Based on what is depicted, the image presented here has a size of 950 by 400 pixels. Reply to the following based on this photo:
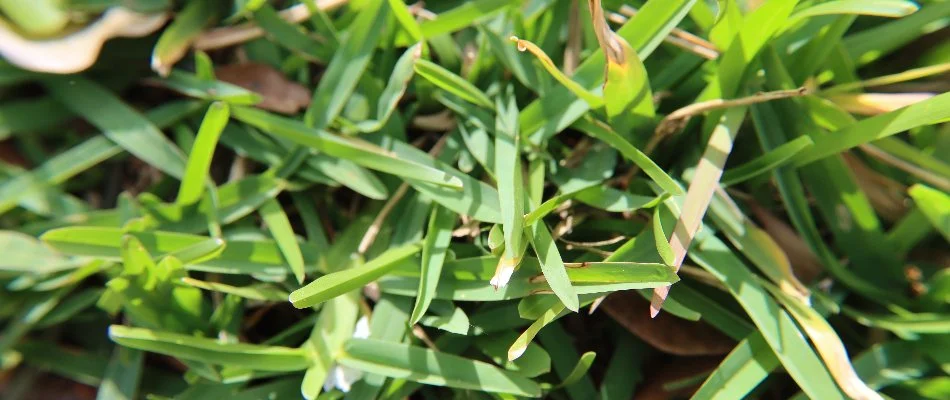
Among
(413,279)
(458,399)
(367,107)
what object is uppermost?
(367,107)

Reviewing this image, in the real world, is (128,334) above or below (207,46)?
below

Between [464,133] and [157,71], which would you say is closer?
[464,133]

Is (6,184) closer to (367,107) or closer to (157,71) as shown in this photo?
(157,71)

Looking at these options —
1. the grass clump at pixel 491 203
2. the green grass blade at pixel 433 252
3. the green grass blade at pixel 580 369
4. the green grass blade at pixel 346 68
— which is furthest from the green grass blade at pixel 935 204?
the green grass blade at pixel 346 68

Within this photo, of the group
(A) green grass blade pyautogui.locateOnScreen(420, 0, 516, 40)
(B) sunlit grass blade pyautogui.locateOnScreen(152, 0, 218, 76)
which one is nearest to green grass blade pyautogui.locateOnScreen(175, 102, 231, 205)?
(B) sunlit grass blade pyautogui.locateOnScreen(152, 0, 218, 76)

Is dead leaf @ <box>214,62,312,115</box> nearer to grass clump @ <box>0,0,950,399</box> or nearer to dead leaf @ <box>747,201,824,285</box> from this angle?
grass clump @ <box>0,0,950,399</box>

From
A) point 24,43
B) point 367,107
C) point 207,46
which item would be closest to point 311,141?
point 367,107

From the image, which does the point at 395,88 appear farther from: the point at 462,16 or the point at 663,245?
the point at 663,245

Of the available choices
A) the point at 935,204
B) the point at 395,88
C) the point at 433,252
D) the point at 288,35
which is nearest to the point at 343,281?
the point at 433,252
